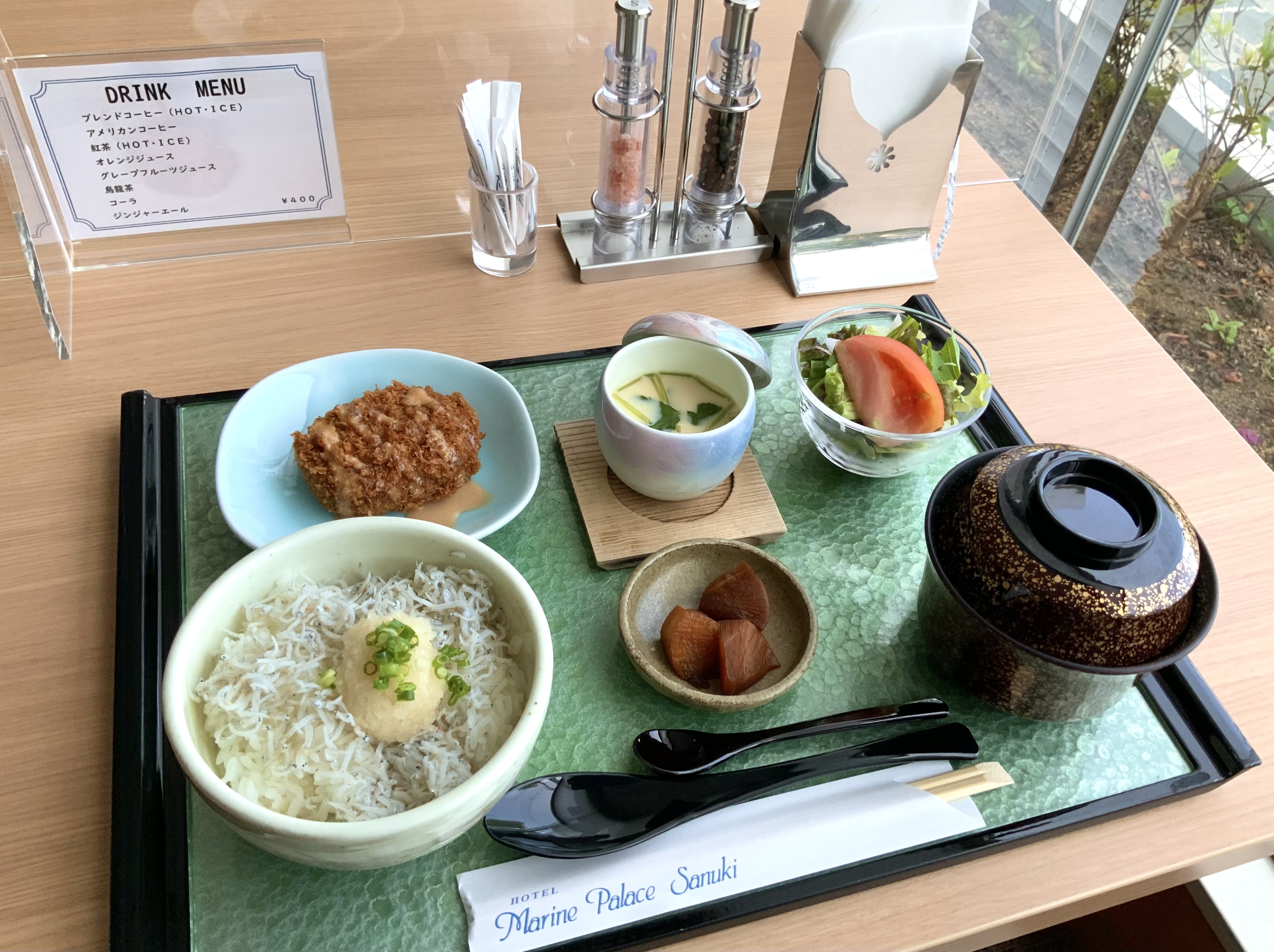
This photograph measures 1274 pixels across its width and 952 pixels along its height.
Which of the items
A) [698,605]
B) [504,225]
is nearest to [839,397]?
[698,605]

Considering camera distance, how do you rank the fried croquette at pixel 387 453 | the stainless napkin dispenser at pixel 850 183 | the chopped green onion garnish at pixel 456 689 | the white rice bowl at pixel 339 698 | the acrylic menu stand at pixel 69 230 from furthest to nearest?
1. the stainless napkin dispenser at pixel 850 183
2. the acrylic menu stand at pixel 69 230
3. the fried croquette at pixel 387 453
4. the chopped green onion garnish at pixel 456 689
5. the white rice bowl at pixel 339 698

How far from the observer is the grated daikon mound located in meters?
0.69

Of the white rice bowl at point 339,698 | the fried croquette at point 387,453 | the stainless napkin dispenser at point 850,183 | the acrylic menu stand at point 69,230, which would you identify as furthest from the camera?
the stainless napkin dispenser at point 850,183

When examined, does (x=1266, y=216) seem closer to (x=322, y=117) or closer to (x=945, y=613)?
(x=945, y=613)

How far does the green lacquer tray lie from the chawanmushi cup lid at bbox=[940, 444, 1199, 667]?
0.15 metres

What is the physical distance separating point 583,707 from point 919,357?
20.4 inches

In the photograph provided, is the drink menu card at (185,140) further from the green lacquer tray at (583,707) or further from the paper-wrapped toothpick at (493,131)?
the green lacquer tray at (583,707)

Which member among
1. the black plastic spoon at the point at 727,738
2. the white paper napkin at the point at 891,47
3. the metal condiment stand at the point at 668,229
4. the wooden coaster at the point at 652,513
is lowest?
the wooden coaster at the point at 652,513

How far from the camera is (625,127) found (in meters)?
1.17

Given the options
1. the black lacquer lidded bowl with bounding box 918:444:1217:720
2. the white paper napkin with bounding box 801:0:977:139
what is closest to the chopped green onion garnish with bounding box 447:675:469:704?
the black lacquer lidded bowl with bounding box 918:444:1217:720

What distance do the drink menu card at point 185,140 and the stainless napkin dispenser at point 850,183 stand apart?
0.58m

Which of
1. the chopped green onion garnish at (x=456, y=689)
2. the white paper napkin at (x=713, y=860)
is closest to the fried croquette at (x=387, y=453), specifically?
the chopped green onion garnish at (x=456, y=689)

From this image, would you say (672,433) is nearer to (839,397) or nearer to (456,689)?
(839,397)

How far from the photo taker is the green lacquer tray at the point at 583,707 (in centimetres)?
70
